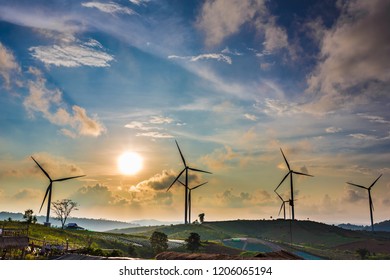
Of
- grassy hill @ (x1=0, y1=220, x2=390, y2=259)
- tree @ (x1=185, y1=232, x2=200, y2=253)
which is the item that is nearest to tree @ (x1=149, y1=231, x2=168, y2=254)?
grassy hill @ (x1=0, y1=220, x2=390, y2=259)

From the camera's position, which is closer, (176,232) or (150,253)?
(150,253)

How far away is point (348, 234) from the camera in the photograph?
197750mm

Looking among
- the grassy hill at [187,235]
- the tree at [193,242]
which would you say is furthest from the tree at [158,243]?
the tree at [193,242]

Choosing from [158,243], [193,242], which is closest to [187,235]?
[158,243]

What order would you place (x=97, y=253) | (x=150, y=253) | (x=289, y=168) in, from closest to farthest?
(x=97, y=253) → (x=150, y=253) → (x=289, y=168)

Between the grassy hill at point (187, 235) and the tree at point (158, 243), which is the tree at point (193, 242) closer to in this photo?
the tree at point (158, 243)

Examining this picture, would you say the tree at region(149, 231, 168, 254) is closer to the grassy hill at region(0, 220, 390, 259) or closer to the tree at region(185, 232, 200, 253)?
the grassy hill at region(0, 220, 390, 259)
